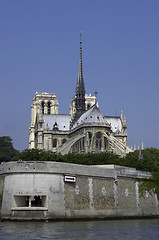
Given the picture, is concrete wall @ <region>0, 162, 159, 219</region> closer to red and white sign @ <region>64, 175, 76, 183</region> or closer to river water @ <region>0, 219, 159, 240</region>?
red and white sign @ <region>64, 175, 76, 183</region>

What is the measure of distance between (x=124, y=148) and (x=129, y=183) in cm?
6580

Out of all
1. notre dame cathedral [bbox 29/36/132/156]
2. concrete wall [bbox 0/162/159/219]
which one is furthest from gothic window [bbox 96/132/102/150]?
concrete wall [bbox 0/162/159/219]

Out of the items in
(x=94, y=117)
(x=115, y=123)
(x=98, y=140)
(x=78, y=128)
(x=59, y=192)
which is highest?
(x=115, y=123)

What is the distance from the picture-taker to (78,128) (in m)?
138

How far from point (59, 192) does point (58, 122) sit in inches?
3962

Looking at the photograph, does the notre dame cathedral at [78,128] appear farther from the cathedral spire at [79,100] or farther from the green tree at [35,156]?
the green tree at [35,156]

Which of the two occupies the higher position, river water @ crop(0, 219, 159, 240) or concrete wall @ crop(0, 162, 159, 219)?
concrete wall @ crop(0, 162, 159, 219)

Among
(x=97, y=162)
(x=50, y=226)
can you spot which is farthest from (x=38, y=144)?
(x=50, y=226)

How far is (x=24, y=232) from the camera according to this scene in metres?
40.9

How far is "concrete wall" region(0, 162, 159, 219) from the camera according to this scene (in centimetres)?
5291

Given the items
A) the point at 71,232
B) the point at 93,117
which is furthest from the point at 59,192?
the point at 93,117

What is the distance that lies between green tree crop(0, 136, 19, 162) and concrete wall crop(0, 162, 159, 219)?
42447 millimetres

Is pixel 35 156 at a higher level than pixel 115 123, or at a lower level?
lower

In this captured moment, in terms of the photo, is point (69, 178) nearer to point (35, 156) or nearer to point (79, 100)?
point (35, 156)
